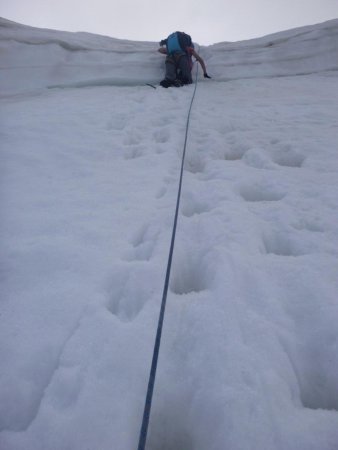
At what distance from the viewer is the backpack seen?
18.7ft

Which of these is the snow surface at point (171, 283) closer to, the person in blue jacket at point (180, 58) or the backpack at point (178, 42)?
the person in blue jacket at point (180, 58)

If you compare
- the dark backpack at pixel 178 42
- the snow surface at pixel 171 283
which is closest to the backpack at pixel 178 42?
the dark backpack at pixel 178 42

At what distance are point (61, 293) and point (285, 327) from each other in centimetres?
98

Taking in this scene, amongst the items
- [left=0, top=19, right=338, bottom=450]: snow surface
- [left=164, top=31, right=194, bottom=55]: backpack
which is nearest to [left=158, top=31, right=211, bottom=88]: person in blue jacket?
[left=164, top=31, right=194, bottom=55]: backpack

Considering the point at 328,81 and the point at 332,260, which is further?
the point at 328,81

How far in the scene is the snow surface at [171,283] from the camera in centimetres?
105

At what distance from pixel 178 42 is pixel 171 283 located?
540 centimetres

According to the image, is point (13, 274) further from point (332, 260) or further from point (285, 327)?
point (332, 260)

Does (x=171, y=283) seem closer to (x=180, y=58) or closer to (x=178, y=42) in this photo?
(x=180, y=58)

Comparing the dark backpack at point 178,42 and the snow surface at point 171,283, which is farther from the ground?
the dark backpack at point 178,42

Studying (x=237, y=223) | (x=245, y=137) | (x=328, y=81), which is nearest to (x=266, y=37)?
(x=328, y=81)

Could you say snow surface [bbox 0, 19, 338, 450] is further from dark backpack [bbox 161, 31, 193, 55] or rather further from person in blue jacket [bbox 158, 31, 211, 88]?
dark backpack [bbox 161, 31, 193, 55]

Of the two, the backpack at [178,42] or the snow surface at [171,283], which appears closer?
the snow surface at [171,283]

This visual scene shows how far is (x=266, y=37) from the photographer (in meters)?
7.35
